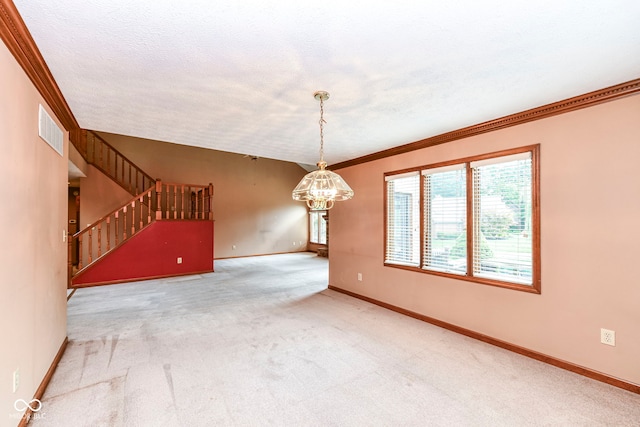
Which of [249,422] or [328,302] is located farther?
[328,302]

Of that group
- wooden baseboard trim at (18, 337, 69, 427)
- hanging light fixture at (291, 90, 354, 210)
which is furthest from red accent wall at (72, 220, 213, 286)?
hanging light fixture at (291, 90, 354, 210)

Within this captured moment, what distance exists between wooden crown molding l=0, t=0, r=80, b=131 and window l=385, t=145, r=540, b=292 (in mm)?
3818

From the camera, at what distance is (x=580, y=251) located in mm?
2484

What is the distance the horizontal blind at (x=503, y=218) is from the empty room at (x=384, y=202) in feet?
0.07

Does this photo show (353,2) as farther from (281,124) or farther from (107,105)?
(107,105)

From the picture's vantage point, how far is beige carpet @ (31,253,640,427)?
192 centimetres

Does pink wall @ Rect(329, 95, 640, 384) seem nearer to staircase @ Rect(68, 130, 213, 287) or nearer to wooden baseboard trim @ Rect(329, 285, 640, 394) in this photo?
wooden baseboard trim @ Rect(329, 285, 640, 394)

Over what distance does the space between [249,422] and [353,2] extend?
2582 mm

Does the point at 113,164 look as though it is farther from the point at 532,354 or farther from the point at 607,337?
the point at 607,337

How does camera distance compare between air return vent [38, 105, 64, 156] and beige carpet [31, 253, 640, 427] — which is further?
air return vent [38, 105, 64, 156]

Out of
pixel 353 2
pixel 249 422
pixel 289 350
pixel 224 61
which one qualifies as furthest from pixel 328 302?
pixel 353 2

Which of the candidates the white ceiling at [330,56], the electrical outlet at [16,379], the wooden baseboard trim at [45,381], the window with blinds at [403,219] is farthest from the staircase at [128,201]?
the electrical outlet at [16,379]

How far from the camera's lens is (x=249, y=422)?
1.87m

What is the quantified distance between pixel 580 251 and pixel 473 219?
38.9 inches
